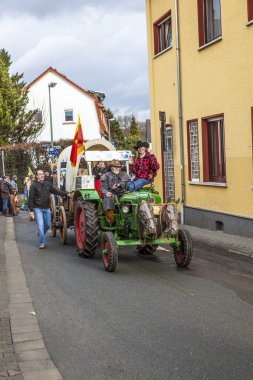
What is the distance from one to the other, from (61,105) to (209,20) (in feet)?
131

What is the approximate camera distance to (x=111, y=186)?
10109 mm

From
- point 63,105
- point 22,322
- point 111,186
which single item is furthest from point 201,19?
point 63,105

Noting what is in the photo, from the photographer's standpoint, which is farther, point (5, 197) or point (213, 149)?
point (5, 197)

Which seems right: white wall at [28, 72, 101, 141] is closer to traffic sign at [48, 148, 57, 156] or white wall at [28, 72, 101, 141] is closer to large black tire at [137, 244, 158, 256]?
traffic sign at [48, 148, 57, 156]

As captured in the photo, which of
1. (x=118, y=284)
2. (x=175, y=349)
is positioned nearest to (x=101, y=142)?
(x=118, y=284)

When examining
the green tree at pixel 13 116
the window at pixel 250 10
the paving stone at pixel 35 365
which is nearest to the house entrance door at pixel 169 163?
the window at pixel 250 10

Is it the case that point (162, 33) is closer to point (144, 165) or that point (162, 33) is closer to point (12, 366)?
point (144, 165)

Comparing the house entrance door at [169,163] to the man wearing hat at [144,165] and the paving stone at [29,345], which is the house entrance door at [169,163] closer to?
the man wearing hat at [144,165]

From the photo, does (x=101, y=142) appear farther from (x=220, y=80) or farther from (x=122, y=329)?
(x=122, y=329)

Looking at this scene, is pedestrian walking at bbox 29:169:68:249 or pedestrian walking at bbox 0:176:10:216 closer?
pedestrian walking at bbox 29:169:68:249

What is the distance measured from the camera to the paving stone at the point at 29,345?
5.16 metres

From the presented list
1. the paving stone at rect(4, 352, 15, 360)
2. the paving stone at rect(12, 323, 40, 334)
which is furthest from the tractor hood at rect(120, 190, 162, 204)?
the paving stone at rect(4, 352, 15, 360)

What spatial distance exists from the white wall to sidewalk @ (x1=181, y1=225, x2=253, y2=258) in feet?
131

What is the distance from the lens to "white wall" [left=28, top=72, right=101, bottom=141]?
173ft
